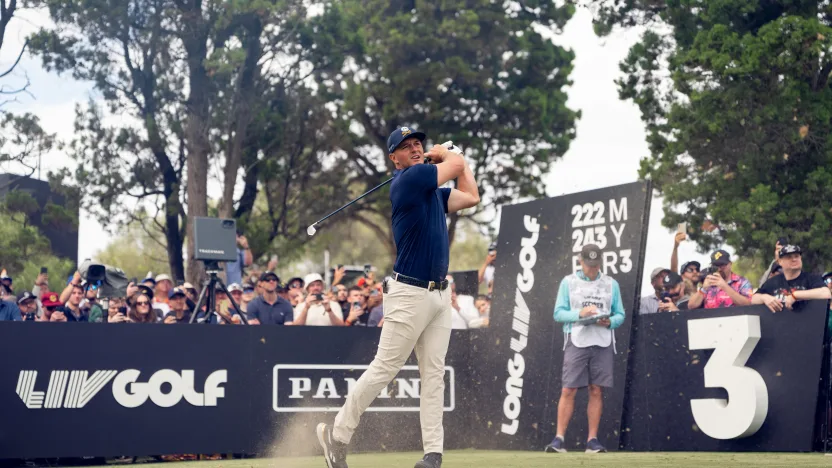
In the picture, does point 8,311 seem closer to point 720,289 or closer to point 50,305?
point 50,305

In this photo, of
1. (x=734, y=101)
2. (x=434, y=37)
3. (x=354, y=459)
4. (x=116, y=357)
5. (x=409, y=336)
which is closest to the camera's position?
(x=409, y=336)

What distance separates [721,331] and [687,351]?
541mm

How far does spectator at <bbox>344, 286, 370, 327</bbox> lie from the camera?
46.0ft

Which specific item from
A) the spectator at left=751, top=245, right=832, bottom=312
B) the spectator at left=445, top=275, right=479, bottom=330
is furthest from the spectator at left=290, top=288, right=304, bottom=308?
the spectator at left=751, top=245, right=832, bottom=312

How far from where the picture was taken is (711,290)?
479 inches

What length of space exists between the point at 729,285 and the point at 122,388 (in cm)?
658

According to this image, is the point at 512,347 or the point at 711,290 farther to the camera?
the point at 512,347

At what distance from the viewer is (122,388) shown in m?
11.5

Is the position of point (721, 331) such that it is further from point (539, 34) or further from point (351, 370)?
point (539, 34)

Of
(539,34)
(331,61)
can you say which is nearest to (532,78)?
(539,34)

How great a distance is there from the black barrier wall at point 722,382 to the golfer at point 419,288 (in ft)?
14.3

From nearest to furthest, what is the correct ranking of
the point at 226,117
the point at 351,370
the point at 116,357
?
the point at 116,357
the point at 351,370
the point at 226,117

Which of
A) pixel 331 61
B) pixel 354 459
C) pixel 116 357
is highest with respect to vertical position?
pixel 331 61

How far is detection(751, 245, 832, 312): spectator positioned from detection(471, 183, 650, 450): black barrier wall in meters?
1.49
